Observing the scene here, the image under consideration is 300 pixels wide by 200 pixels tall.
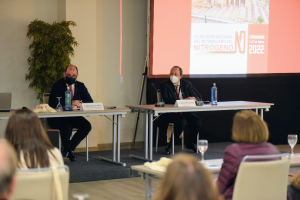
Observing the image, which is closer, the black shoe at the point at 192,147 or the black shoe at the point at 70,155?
the black shoe at the point at 70,155

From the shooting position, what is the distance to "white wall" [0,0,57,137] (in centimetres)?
564

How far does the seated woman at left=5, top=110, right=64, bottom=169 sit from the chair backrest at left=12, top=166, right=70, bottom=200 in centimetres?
13

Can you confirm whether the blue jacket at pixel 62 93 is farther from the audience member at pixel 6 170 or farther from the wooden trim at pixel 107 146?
the audience member at pixel 6 170

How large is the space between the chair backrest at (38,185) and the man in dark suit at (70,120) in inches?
116

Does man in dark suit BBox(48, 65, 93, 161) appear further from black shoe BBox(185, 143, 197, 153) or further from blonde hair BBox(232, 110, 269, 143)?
blonde hair BBox(232, 110, 269, 143)

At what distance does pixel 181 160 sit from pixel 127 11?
17.6 ft

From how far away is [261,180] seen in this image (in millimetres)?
2117

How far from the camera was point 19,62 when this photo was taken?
5.74m

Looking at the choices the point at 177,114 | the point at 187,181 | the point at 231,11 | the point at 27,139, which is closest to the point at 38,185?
the point at 27,139

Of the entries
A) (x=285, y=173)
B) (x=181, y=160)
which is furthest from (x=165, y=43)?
(x=181, y=160)

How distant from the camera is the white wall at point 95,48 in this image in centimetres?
569

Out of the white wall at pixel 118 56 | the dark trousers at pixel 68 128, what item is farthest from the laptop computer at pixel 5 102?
the white wall at pixel 118 56

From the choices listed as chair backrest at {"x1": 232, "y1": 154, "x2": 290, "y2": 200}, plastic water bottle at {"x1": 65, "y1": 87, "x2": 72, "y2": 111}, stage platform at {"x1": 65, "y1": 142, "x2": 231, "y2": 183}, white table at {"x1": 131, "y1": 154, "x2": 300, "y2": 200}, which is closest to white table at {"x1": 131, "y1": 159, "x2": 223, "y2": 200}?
white table at {"x1": 131, "y1": 154, "x2": 300, "y2": 200}

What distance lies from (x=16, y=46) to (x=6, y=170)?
4.93m
